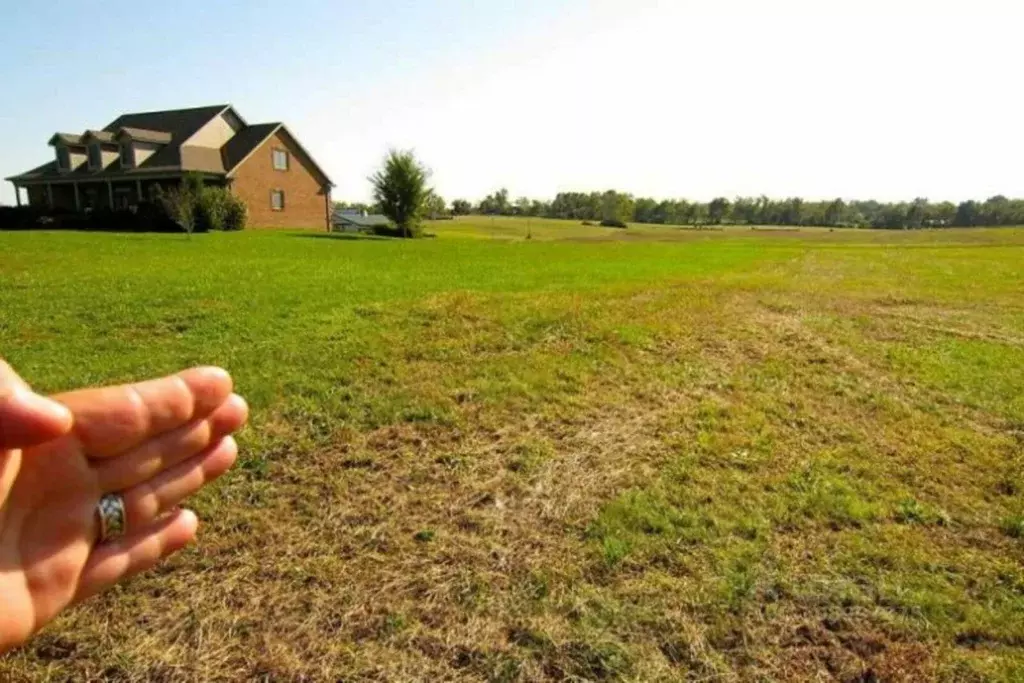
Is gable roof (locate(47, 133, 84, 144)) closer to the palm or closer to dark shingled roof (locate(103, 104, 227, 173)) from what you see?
dark shingled roof (locate(103, 104, 227, 173))

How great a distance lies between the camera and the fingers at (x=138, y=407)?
4.88 ft

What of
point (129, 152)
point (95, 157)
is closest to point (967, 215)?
point (129, 152)

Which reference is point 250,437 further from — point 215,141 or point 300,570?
point 215,141

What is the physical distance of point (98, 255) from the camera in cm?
1866

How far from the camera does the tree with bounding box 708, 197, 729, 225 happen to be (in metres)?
139

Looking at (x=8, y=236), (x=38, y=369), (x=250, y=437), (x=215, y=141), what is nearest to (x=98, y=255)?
(x=8, y=236)

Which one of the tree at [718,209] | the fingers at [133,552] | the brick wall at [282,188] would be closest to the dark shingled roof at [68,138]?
the brick wall at [282,188]

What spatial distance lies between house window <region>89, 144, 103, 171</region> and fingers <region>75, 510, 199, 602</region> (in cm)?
4724

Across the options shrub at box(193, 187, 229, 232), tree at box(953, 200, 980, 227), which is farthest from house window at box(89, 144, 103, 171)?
tree at box(953, 200, 980, 227)

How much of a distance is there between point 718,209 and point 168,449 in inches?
5860

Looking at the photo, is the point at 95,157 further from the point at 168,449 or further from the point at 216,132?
the point at 168,449

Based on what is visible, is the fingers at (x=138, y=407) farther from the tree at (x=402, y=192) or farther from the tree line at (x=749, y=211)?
the tree line at (x=749, y=211)

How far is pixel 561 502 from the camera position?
4430 millimetres

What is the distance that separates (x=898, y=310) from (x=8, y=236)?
31.3 m
